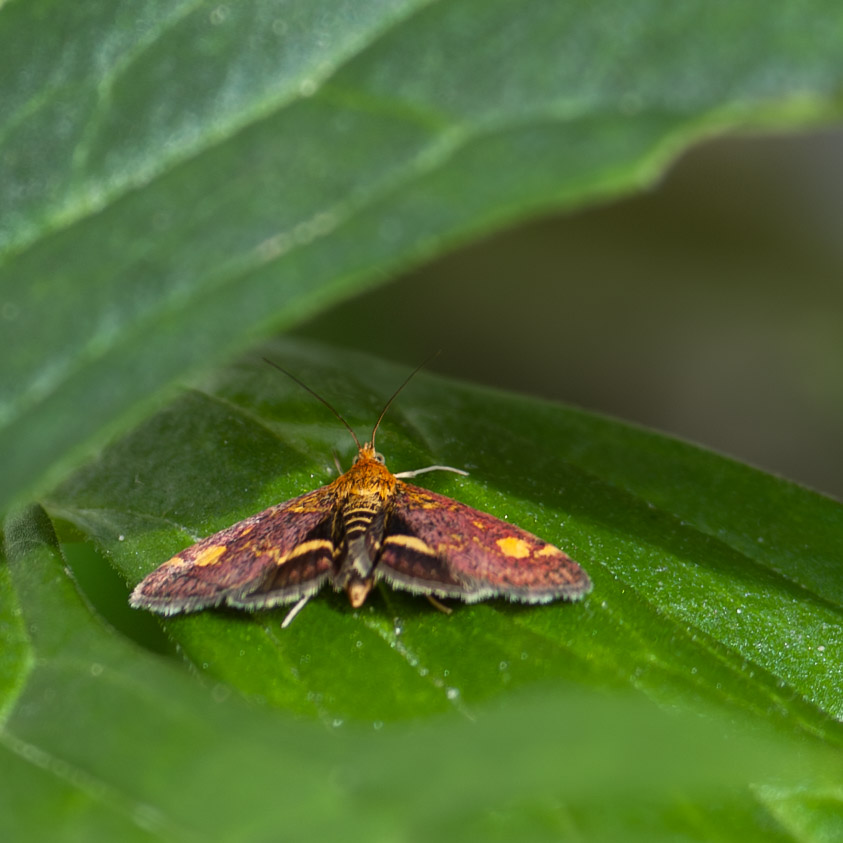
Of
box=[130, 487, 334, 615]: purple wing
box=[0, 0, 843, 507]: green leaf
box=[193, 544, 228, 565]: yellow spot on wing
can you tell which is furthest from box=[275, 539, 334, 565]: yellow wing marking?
box=[0, 0, 843, 507]: green leaf

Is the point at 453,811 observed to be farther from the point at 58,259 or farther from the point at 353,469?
the point at 353,469

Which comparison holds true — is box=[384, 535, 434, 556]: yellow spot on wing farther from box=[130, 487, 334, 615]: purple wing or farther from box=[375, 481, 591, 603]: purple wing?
box=[130, 487, 334, 615]: purple wing

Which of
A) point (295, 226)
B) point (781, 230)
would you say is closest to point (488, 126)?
point (295, 226)

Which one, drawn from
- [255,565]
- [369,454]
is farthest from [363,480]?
[255,565]

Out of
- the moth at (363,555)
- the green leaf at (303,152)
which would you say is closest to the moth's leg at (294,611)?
the moth at (363,555)

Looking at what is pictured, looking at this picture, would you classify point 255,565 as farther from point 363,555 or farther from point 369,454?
point 369,454

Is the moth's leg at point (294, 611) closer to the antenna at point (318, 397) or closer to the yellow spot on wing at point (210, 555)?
the yellow spot on wing at point (210, 555)
